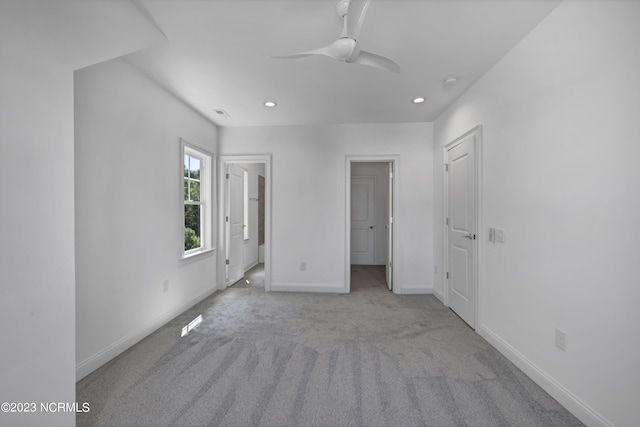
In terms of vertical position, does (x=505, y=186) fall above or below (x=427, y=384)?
above

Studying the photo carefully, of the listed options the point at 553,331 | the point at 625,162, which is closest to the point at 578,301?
the point at 553,331

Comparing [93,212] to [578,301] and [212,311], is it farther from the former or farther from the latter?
[578,301]

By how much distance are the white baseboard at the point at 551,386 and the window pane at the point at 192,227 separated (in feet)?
11.7

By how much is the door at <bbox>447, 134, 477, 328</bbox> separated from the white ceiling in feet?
2.39

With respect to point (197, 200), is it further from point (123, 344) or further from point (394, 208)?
point (394, 208)

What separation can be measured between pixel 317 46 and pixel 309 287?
3.07 metres

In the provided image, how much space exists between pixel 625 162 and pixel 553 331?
112 cm

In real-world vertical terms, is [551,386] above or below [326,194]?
below

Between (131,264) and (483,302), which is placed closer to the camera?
(131,264)

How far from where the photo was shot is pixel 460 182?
2.99 m

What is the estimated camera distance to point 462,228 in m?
2.92

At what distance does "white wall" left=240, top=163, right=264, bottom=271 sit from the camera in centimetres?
528

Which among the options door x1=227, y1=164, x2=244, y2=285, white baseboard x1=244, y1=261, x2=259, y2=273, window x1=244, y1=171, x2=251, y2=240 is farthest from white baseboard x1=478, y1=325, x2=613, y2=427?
window x1=244, y1=171, x2=251, y2=240

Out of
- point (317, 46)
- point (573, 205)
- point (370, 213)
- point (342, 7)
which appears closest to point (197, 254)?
point (317, 46)
